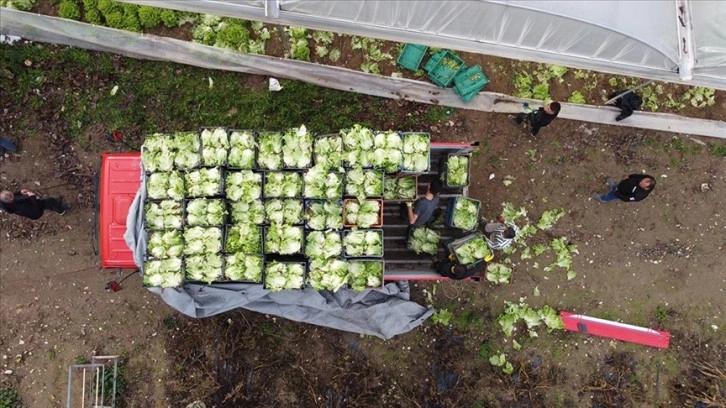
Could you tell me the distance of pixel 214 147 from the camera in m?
6.46

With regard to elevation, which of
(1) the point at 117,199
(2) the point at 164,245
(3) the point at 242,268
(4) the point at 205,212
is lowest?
(3) the point at 242,268

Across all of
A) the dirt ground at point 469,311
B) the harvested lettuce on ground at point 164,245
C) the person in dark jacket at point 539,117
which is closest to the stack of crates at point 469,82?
the dirt ground at point 469,311

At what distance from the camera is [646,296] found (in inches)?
314

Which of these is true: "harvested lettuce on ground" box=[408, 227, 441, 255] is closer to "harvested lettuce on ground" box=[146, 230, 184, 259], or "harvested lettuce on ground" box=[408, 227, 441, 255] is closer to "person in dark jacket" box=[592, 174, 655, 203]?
"person in dark jacket" box=[592, 174, 655, 203]

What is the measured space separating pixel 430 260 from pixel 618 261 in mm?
3147

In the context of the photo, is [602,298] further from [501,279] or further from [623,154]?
[623,154]

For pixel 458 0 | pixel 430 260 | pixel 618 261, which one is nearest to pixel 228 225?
pixel 430 260

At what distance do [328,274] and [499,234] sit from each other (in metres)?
2.56

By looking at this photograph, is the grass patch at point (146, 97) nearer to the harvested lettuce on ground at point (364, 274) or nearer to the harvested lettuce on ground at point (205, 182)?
the harvested lettuce on ground at point (205, 182)

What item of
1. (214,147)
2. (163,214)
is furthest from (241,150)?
(163,214)

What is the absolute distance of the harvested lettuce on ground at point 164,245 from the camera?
636cm

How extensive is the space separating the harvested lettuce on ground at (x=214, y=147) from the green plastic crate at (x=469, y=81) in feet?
12.0

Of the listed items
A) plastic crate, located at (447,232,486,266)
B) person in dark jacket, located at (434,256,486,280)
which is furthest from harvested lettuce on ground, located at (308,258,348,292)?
plastic crate, located at (447,232,486,266)

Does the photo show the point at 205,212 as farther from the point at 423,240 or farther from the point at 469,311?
the point at 469,311
